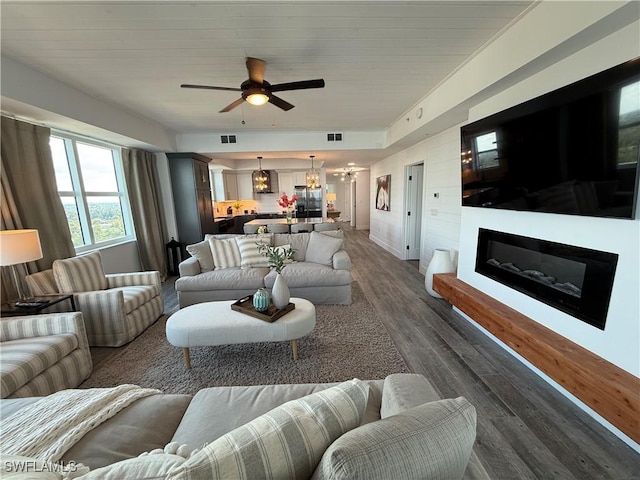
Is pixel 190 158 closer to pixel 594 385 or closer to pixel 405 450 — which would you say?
pixel 405 450

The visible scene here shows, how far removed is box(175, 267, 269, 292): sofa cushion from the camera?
330 centimetres

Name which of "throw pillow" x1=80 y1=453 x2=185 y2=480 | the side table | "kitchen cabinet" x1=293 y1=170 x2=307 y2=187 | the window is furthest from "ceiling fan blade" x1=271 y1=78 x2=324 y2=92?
"kitchen cabinet" x1=293 y1=170 x2=307 y2=187

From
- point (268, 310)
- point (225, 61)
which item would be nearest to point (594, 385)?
point (268, 310)

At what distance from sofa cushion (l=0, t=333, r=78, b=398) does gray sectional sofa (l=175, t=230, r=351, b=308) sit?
4.45ft

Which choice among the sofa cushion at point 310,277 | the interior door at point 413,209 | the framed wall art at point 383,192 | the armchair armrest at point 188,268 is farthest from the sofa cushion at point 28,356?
the framed wall art at point 383,192

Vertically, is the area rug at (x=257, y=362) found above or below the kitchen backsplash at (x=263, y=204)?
below

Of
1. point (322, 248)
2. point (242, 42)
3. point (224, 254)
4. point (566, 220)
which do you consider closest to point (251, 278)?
point (224, 254)

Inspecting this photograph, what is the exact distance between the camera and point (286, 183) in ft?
27.1

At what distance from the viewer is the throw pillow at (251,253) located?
364 centimetres

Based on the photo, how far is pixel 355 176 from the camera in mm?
10656

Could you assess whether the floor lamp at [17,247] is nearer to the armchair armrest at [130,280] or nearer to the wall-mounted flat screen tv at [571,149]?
the armchair armrest at [130,280]

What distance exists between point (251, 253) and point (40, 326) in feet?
6.94

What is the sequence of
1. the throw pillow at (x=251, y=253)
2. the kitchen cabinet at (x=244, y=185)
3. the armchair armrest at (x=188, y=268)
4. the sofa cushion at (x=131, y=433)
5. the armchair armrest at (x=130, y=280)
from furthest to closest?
1. the kitchen cabinet at (x=244, y=185)
2. the throw pillow at (x=251, y=253)
3. the armchair armrest at (x=188, y=268)
4. the armchair armrest at (x=130, y=280)
5. the sofa cushion at (x=131, y=433)

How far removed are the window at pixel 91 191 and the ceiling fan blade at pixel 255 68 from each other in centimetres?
280
